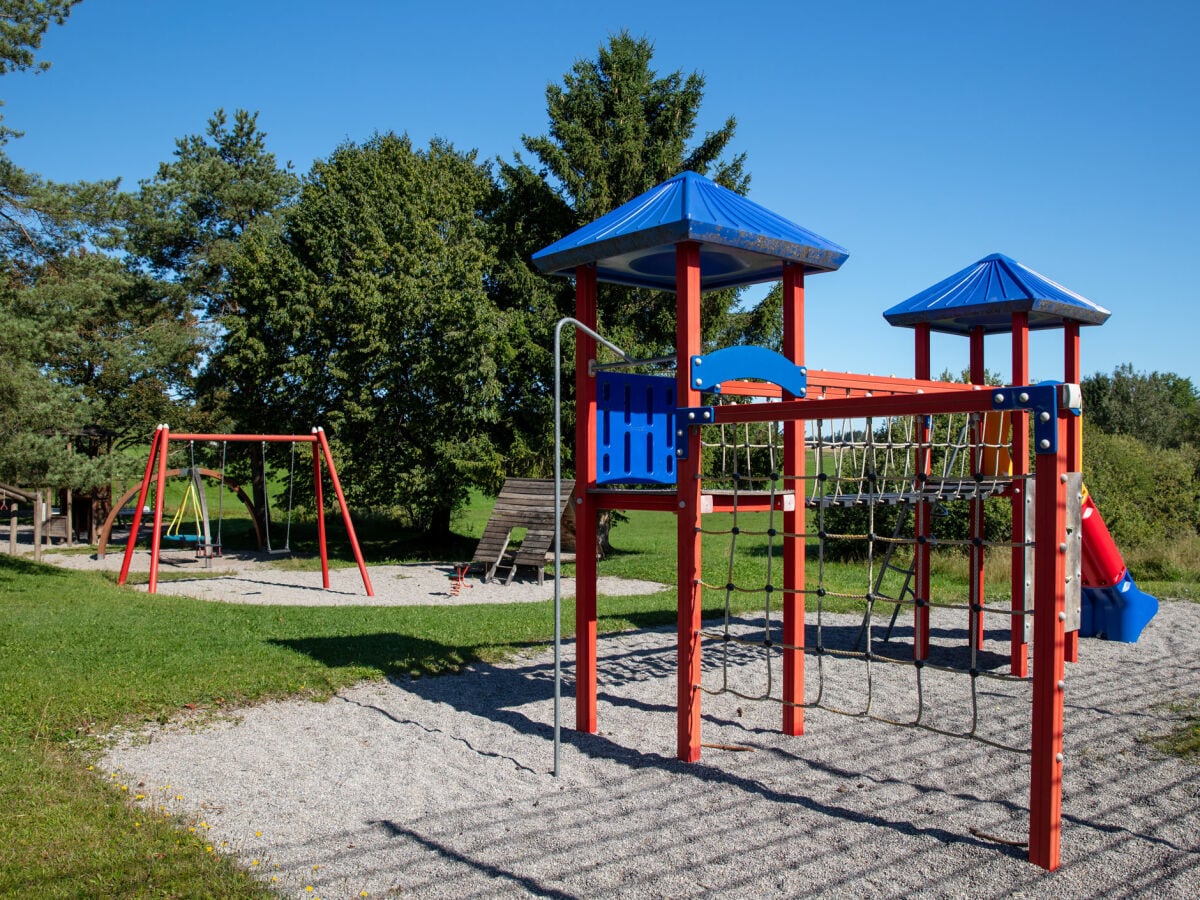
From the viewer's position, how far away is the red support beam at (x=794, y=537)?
240 inches

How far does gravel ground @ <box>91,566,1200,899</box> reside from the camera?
408cm

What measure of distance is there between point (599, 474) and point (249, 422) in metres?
17.1

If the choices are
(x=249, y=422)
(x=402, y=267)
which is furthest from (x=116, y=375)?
(x=402, y=267)

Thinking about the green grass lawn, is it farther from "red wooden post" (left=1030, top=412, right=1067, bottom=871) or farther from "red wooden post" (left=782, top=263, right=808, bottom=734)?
"red wooden post" (left=1030, top=412, right=1067, bottom=871)

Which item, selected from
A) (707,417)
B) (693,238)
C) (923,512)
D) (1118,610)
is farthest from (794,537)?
(1118,610)

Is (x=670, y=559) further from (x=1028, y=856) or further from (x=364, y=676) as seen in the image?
(x=1028, y=856)

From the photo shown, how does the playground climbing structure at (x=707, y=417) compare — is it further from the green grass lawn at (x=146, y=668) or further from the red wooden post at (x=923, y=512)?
the green grass lawn at (x=146, y=668)

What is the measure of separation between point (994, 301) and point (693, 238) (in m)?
3.91

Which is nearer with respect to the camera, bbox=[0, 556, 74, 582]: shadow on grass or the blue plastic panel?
the blue plastic panel

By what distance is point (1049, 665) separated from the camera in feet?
13.9

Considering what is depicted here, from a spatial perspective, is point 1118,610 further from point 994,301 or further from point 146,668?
point 146,668

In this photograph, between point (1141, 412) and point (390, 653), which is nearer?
point (390, 653)

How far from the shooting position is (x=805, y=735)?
6.40 m

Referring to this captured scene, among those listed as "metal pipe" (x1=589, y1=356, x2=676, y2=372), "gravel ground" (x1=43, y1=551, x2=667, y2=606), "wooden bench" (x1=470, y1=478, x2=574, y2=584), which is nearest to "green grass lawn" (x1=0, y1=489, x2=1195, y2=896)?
"gravel ground" (x1=43, y1=551, x2=667, y2=606)
